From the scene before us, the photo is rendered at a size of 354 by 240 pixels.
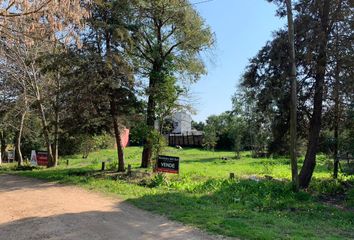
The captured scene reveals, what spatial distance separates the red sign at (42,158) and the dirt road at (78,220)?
44.4 feet

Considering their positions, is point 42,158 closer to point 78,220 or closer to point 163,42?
point 163,42

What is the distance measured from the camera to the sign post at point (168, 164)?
732 inches

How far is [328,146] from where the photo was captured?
1716 cm

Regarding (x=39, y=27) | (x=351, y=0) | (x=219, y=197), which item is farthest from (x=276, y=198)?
(x=39, y=27)

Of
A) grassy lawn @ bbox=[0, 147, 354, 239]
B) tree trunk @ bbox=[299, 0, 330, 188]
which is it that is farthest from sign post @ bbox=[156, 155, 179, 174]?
tree trunk @ bbox=[299, 0, 330, 188]

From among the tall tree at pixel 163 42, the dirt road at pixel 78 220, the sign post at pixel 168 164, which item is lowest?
the dirt road at pixel 78 220

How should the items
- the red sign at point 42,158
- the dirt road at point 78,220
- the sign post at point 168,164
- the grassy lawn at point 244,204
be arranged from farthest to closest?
1. the red sign at point 42,158
2. the sign post at point 168,164
3. the grassy lawn at point 244,204
4. the dirt road at point 78,220

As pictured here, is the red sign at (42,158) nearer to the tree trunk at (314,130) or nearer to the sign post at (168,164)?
the sign post at (168,164)

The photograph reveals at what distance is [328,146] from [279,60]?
4.07 meters

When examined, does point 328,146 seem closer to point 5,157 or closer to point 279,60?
point 279,60

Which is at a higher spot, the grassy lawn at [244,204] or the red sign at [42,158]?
the red sign at [42,158]

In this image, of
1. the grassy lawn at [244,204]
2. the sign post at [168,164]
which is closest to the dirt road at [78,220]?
the grassy lawn at [244,204]

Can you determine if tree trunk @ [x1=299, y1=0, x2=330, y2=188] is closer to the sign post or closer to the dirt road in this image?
the sign post

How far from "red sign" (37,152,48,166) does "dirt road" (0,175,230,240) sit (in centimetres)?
1353
